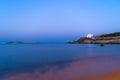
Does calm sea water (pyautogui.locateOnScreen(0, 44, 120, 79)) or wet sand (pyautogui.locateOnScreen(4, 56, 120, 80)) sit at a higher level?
calm sea water (pyautogui.locateOnScreen(0, 44, 120, 79))

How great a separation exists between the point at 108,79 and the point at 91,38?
120m

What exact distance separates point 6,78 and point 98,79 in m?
6.05

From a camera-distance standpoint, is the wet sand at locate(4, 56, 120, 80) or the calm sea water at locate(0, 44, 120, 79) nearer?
the wet sand at locate(4, 56, 120, 80)

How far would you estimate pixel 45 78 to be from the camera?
47.6 ft

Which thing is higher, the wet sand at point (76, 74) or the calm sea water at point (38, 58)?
the calm sea water at point (38, 58)

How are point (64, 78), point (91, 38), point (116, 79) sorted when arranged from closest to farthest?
point (116, 79)
point (64, 78)
point (91, 38)

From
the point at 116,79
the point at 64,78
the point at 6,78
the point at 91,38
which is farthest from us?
the point at 91,38

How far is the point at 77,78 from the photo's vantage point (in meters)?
14.1

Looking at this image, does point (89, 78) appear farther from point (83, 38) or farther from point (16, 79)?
point (83, 38)

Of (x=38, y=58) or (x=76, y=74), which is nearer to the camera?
(x=76, y=74)

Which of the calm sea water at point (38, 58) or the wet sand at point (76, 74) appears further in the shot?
the calm sea water at point (38, 58)

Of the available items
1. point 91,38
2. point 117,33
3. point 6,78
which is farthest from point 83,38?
point 6,78

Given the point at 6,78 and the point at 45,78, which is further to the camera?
the point at 6,78

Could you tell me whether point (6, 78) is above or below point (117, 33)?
below
